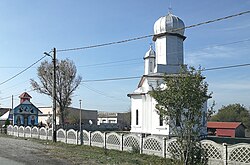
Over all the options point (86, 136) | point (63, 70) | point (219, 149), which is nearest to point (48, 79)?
point (63, 70)

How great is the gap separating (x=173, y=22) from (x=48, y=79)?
28.0 meters

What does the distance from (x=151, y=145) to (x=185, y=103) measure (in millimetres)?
6802

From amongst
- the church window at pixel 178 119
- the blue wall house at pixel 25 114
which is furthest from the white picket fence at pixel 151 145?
the blue wall house at pixel 25 114

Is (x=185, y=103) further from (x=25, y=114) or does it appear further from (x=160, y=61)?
(x=25, y=114)

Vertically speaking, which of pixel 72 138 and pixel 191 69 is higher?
pixel 191 69

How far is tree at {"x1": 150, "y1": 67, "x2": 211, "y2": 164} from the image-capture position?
519 inches

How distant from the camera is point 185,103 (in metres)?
13.3

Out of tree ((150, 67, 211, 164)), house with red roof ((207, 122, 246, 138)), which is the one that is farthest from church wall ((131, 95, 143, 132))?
house with red roof ((207, 122, 246, 138))

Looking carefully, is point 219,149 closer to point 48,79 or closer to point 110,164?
point 110,164

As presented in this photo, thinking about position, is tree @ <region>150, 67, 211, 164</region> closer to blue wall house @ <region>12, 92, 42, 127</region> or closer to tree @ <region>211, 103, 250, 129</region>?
blue wall house @ <region>12, 92, 42, 127</region>

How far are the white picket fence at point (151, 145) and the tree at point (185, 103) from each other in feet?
Result: 4.96

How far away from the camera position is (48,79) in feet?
191

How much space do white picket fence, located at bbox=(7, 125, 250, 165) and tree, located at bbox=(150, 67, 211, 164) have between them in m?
1.51

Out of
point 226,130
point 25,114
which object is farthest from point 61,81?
point 226,130
